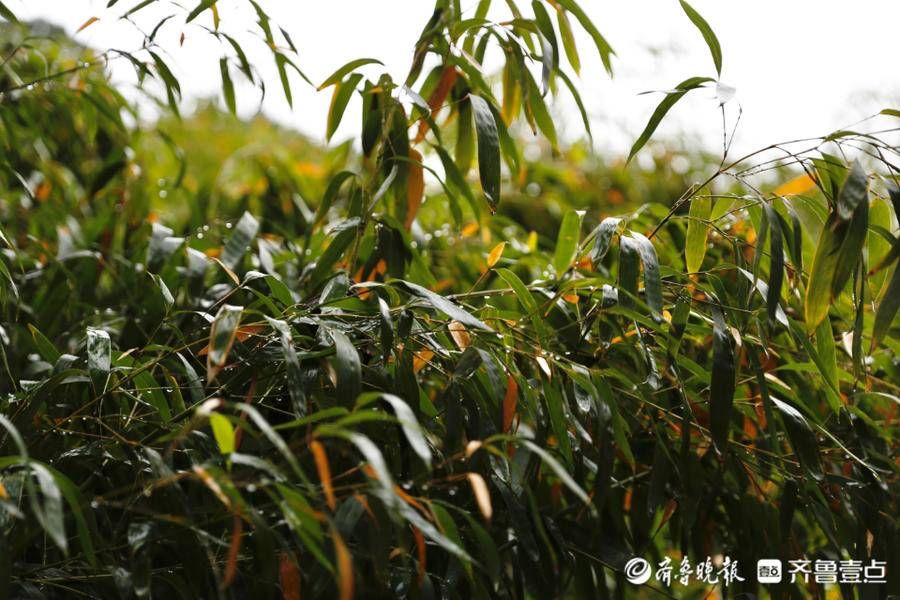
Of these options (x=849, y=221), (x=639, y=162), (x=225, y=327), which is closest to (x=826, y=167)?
(x=849, y=221)

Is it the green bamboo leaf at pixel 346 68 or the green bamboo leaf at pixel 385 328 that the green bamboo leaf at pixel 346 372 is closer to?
the green bamboo leaf at pixel 385 328

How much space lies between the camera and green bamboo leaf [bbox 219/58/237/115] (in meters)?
1.02

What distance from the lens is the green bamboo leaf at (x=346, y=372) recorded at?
0.65 metres

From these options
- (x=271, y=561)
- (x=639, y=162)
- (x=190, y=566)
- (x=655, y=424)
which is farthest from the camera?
(x=639, y=162)

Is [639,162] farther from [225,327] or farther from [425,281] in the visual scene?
[225,327]

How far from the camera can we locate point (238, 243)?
41.1 inches

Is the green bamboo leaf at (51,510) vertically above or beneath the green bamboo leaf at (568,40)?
beneath

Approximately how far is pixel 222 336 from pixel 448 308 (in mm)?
185

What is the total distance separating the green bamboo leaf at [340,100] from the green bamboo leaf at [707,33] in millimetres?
355

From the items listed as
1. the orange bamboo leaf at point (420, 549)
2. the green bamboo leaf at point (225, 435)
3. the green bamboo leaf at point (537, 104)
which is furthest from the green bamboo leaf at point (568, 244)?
the green bamboo leaf at point (225, 435)

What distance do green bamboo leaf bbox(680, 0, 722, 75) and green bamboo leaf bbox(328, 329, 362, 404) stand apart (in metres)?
0.44

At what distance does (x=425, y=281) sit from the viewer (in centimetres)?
101

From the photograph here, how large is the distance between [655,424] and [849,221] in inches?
10.4

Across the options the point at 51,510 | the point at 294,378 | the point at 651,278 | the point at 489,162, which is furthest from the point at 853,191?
the point at 51,510
